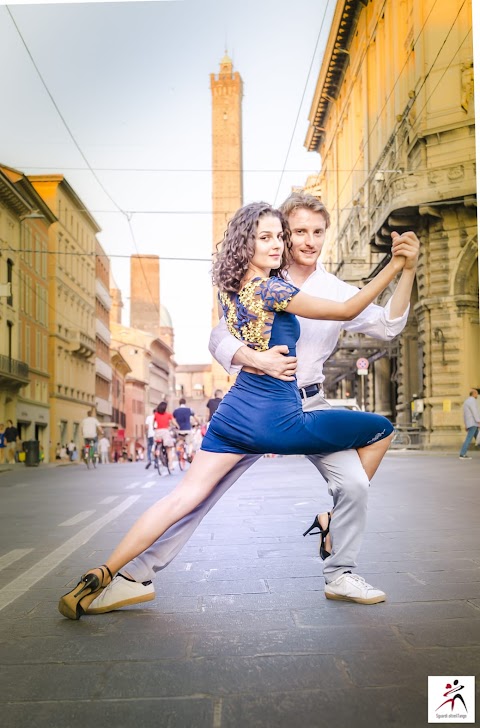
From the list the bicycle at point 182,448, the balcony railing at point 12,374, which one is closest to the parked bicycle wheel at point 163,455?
the bicycle at point 182,448

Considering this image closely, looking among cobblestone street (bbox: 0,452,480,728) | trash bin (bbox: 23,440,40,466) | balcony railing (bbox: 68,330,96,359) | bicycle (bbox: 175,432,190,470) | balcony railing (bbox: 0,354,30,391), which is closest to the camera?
cobblestone street (bbox: 0,452,480,728)

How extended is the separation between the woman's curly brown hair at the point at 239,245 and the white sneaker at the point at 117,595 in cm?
126

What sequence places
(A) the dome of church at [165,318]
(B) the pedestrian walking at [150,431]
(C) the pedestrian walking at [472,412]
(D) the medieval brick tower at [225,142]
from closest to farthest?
(C) the pedestrian walking at [472,412], (B) the pedestrian walking at [150,431], (D) the medieval brick tower at [225,142], (A) the dome of church at [165,318]

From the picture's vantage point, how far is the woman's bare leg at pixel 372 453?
12.8ft

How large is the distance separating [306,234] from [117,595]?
1.75 metres

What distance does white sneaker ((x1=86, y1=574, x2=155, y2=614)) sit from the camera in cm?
374

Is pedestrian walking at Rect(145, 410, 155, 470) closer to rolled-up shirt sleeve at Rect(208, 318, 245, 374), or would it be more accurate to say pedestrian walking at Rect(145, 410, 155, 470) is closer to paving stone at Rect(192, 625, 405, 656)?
rolled-up shirt sleeve at Rect(208, 318, 245, 374)

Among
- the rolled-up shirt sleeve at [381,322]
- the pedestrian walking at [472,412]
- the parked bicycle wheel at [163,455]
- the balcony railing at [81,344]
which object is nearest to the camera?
the rolled-up shirt sleeve at [381,322]

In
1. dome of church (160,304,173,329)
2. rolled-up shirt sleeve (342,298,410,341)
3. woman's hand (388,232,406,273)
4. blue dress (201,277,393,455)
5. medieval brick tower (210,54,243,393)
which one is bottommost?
blue dress (201,277,393,455)

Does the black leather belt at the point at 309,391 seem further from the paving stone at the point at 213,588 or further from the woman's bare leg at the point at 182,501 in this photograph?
the paving stone at the point at 213,588

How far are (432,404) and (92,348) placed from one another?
138 ft

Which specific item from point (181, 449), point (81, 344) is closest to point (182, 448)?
point (181, 449)

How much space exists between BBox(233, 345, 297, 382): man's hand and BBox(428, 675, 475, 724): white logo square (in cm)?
148

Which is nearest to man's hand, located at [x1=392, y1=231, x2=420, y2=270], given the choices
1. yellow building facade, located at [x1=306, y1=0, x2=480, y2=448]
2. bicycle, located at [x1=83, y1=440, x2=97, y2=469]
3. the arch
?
yellow building facade, located at [x1=306, y1=0, x2=480, y2=448]
